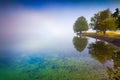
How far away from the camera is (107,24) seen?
9.62 meters

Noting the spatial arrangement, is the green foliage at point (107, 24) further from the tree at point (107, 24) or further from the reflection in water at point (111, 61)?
the reflection in water at point (111, 61)

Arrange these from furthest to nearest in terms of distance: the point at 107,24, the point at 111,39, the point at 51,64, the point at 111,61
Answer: the point at 107,24, the point at 111,39, the point at 51,64, the point at 111,61

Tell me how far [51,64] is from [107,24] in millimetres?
4788

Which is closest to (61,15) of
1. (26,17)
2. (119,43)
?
(26,17)

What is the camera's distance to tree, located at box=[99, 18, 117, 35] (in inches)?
364

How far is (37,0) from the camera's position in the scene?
297 inches

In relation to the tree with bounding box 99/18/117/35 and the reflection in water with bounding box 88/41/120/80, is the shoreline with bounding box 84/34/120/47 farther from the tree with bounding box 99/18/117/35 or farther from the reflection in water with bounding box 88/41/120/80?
the reflection in water with bounding box 88/41/120/80

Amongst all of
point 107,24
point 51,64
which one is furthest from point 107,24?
point 51,64

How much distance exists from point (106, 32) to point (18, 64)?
578 centimetres

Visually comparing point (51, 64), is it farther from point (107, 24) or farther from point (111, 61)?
point (107, 24)

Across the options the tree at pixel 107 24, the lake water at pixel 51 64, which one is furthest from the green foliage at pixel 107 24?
the lake water at pixel 51 64

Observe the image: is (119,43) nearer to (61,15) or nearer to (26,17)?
(61,15)

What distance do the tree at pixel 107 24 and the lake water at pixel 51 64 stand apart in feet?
8.60

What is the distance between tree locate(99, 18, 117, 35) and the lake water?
262cm
